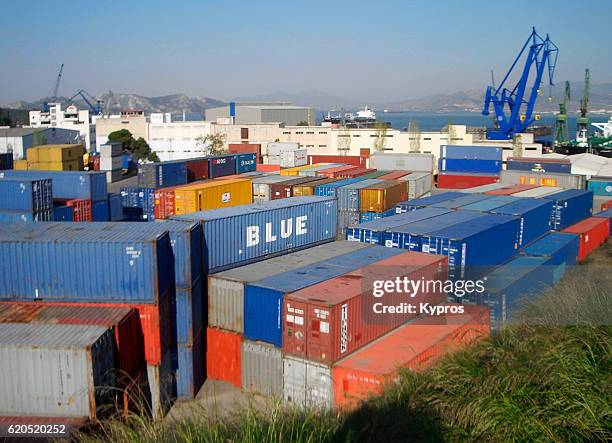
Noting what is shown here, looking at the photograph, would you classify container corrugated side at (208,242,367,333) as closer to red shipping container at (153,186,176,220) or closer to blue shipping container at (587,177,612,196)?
red shipping container at (153,186,176,220)

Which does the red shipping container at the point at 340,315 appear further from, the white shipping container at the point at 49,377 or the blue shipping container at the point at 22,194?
the blue shipping container at the point at 22,194

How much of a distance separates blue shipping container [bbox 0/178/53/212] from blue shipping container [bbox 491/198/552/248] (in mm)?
16313

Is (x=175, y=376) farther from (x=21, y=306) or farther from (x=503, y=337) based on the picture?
(x=503, y=337)

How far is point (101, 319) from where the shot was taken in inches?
425

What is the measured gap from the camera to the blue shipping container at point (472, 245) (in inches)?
596

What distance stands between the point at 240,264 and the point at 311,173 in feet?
60.0

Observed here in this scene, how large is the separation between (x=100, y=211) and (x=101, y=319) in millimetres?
15274

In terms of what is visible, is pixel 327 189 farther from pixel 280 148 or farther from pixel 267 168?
pixel 280 148

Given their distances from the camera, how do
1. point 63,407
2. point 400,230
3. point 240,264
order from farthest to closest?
1. point 400,230
2. point 240,264
3. point 63,407

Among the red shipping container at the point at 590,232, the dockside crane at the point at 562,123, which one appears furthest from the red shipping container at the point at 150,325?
the dockside crane at the point at 562,123

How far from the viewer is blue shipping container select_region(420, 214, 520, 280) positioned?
15.1m

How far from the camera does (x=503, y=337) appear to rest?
771 centimetres

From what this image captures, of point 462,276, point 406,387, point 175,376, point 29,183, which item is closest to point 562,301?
point 406,387

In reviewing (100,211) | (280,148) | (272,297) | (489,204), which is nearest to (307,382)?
(272,297)
